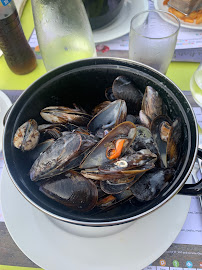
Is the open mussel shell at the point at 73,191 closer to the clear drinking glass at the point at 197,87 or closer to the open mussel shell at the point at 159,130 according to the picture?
the open mussel shell at the point at 159,130

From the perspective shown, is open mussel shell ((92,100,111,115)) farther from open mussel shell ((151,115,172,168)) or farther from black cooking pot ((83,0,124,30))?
black cooking pot ((83,0,124,30))

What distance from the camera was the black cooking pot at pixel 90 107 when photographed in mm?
336

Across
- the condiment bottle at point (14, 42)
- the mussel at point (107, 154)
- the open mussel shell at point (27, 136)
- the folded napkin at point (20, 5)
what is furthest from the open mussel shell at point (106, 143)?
the folded napkin at point (20, 5)

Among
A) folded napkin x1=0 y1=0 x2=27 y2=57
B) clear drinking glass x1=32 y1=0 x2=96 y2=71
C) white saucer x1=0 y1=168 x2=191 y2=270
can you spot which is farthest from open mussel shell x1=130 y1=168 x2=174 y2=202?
folded napkin x1=0 y1=0 x2=27 y2=57

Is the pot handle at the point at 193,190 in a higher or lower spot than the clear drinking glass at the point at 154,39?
lower

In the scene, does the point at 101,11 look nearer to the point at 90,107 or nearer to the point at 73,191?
the point at 90,107

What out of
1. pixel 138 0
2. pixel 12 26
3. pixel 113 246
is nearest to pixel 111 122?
pixel 113 246

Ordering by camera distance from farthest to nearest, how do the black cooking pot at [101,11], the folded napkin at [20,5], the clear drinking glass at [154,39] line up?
the folded napkin at [20,5], the black cooking pot at [101,11], the clear drinking glass at [154,39]

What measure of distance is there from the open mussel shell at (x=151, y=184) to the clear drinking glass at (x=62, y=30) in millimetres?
438

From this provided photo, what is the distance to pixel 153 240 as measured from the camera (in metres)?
0.44

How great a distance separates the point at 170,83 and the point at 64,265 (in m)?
0.38

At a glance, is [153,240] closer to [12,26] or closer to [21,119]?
[21,119]

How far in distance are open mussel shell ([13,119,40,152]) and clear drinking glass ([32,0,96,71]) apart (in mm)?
308

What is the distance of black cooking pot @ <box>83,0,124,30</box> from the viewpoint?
0.71 meters
